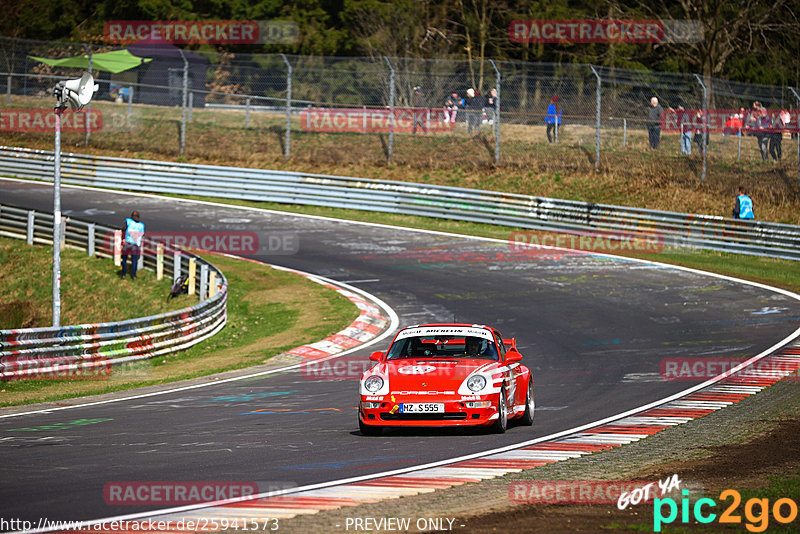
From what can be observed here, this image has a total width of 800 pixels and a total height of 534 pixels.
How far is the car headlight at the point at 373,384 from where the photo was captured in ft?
35.7

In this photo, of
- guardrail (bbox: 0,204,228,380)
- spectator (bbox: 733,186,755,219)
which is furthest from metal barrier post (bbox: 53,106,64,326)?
spectator (bbox: 733,186,755,219)

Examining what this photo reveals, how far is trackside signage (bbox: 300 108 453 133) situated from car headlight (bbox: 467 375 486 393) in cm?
2368

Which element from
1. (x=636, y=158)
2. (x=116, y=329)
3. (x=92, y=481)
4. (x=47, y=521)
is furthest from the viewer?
(x=636, y=158)

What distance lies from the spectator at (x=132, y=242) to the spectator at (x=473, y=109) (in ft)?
44.2

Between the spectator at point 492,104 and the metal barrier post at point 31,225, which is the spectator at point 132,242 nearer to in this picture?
the metal barrier post at point 31,225

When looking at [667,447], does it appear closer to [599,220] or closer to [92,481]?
[92,481]

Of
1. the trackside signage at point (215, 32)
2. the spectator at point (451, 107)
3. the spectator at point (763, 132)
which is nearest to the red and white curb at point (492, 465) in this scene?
the spectator at point (763, 132)

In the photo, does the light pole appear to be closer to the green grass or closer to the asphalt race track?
the asphalt race track

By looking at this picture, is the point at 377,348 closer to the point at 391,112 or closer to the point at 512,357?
the point at 512,357

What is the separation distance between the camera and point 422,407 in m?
10.7

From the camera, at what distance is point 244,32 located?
189 ft

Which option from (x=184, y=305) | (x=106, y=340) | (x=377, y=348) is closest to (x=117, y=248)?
(x=184, y=305)

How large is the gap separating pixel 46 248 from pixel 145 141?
11815 mm

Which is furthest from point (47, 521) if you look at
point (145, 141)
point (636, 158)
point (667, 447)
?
point (145, 141)
